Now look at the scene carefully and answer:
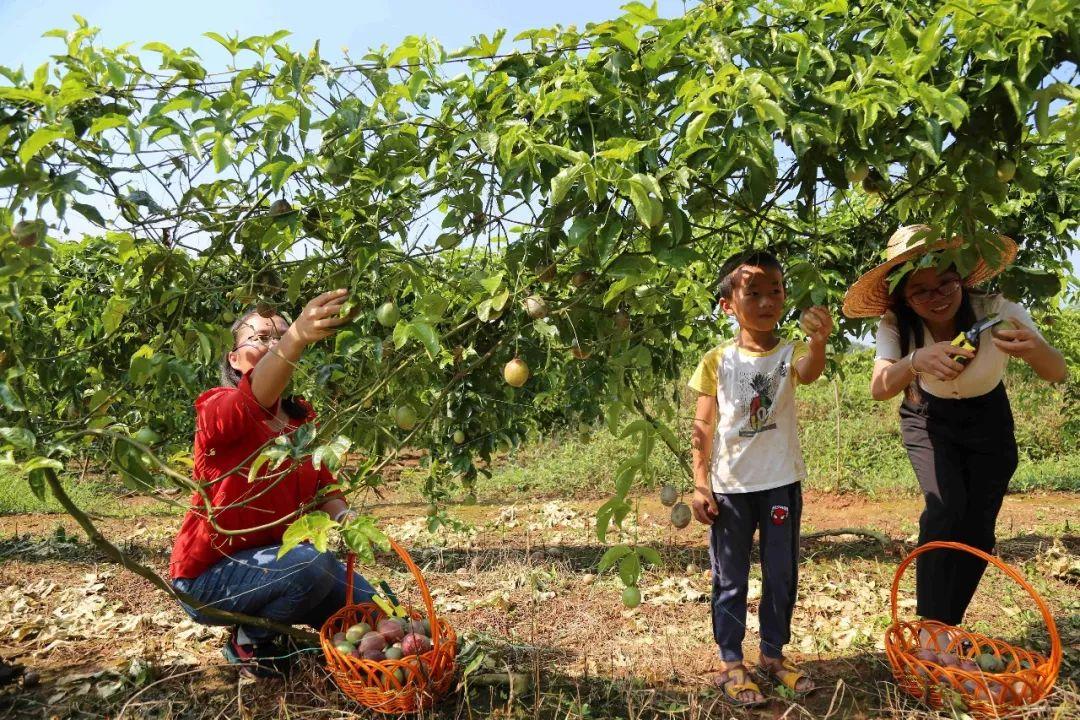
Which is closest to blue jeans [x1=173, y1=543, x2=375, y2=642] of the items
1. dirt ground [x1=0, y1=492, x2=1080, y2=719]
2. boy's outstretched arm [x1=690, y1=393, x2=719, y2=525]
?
dirt ground [x1=0, y1=492, x2=1080, y2=719]

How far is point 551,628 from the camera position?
3191mm

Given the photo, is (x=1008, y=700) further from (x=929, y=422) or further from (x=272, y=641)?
(x=272, y=641)

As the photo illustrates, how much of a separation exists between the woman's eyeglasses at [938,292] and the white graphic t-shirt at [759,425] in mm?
352

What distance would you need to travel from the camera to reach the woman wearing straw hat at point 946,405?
2.33 m

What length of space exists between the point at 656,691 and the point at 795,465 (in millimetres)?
826

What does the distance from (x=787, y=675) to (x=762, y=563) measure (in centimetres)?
36

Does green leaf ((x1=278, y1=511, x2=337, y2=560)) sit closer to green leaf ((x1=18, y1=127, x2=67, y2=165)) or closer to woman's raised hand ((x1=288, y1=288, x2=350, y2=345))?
woman's raised hand ((x1=288, y1=288, x2=350, y2=345))

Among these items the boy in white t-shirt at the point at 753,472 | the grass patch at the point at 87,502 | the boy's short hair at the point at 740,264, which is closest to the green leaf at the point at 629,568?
the boy in white t-shirt at the point at 753,472

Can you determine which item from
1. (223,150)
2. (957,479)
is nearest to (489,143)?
(223,150)

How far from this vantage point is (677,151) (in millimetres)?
1571

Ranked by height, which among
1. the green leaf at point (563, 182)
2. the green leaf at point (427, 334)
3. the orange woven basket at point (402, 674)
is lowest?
the orange woven basket at point (402, 674)

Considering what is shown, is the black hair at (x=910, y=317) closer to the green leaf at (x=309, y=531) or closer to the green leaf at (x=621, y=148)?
the green leaf at (x=621, y=148)

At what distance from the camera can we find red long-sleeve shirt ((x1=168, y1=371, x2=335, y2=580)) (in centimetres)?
223

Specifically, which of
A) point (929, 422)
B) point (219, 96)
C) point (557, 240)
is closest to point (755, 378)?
point (929, 422)
